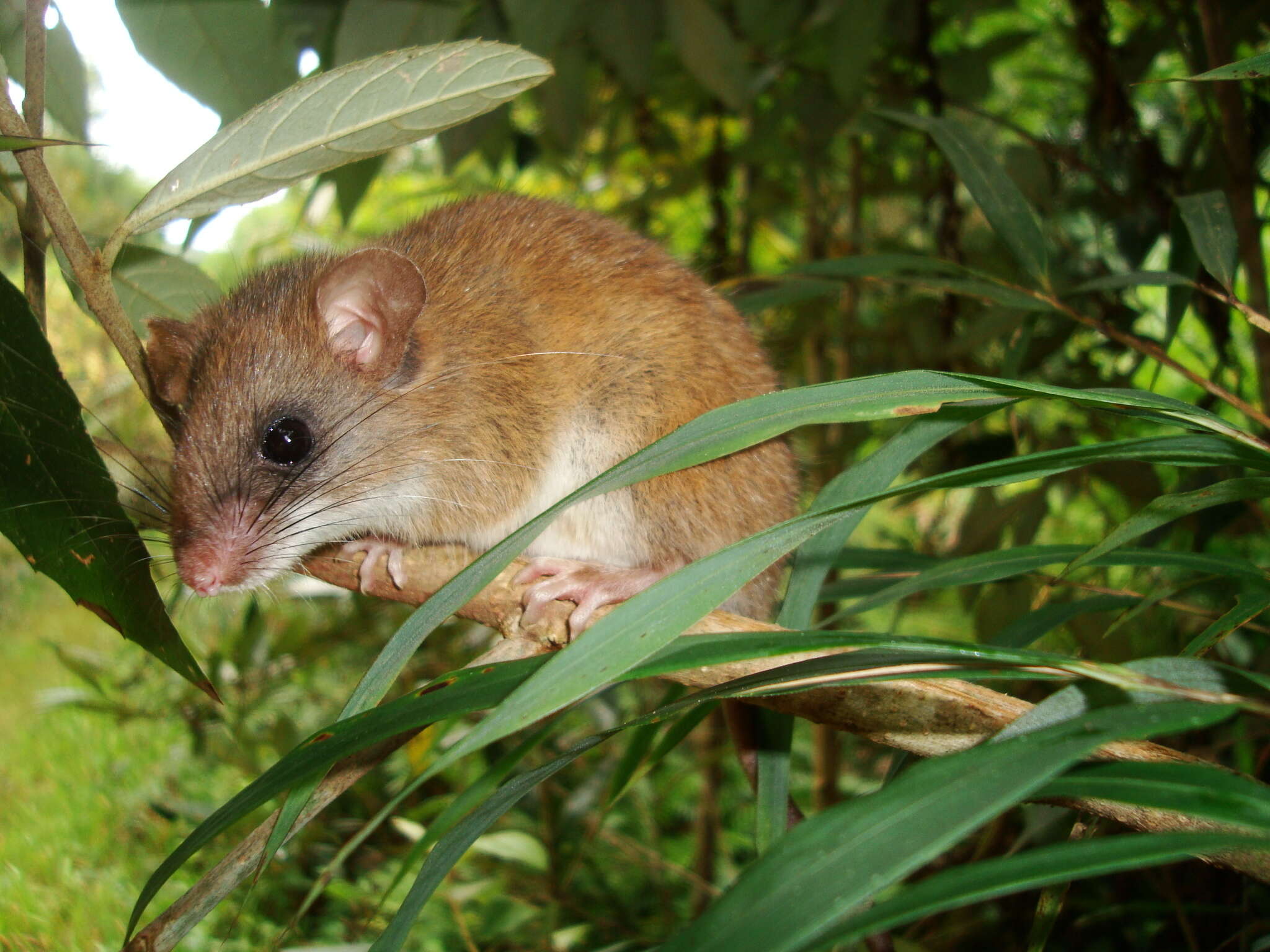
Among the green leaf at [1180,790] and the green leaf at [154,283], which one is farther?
the green leaf at [154,283]

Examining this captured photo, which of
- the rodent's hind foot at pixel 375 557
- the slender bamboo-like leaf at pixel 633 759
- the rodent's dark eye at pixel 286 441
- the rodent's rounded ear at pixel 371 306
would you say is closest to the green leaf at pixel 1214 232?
the slender bamboo-like leaf at pixel 633 759

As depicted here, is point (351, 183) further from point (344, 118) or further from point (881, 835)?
point (881, 835)


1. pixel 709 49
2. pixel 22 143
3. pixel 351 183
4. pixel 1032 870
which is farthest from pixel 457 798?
pixel 709 49

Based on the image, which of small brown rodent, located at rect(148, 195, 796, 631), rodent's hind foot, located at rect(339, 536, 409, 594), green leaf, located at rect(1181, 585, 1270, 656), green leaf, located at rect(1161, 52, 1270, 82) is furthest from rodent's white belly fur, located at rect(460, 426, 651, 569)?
green leaf, located at rect(1161, 52, 1270, 82)

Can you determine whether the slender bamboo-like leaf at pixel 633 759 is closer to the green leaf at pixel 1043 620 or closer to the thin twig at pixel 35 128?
the green leaf at pixel 1043 620

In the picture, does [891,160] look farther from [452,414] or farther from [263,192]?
[263,192]

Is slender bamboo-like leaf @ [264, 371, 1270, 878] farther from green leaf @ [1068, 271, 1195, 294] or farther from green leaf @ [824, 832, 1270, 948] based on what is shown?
green leaf @ [1068, 271, 1195, 294]
